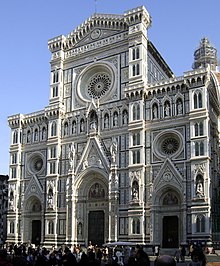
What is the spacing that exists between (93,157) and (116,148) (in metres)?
2.79

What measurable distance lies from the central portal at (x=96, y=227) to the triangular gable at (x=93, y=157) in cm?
458

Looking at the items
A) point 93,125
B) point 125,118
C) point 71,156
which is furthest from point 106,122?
point 71,156

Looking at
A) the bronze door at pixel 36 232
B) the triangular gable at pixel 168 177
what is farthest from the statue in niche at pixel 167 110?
the bronze door at pixel 36 232

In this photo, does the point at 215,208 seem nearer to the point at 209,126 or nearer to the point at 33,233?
the point at 209,126

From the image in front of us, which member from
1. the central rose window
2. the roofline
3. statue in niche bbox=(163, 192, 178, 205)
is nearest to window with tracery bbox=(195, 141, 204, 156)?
statue in niche bbox=(163, 192, 178, 205)

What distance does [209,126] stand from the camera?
3941 centimetres

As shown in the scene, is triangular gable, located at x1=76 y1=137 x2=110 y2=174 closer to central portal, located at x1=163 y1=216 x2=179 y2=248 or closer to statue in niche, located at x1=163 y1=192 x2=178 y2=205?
statue in niche, located at x1=163 y1=192 x2=178 y2=205

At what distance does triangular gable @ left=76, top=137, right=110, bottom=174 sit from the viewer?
43688 mm

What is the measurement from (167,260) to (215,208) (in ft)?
115

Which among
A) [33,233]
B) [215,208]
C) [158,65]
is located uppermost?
[158,65]

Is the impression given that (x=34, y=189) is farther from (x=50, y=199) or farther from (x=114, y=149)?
(x=114, y=149)

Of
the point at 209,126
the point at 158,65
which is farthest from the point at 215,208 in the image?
the point at 158,65

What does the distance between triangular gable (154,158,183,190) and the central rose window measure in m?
11.4

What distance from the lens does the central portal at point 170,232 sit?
1537 inches
